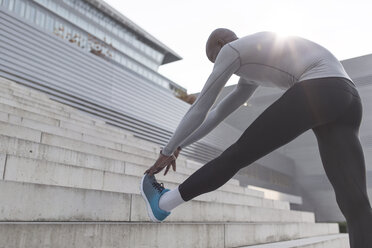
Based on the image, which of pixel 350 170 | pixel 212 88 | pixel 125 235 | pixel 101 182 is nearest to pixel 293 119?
pixel 350 170

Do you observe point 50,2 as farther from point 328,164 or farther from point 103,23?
point 328,164

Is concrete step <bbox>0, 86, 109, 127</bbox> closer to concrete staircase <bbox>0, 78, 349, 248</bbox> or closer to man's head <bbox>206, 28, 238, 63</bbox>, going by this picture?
concrete staircase <bbox>0, 78, 349, 248</bbox>

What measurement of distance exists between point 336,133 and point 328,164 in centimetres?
19

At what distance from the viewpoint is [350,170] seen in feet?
5.38

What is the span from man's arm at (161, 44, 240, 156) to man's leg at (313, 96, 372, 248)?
2.15ft

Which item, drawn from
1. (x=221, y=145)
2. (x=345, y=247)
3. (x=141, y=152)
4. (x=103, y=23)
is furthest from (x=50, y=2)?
(x=345, y=247)

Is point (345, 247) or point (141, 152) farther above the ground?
point (141, 152)

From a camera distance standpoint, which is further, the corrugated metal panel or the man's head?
the corrugated metal panel

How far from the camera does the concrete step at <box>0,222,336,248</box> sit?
1631 millimetres

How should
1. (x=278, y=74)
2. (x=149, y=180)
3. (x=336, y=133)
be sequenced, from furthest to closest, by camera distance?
(x=149, y=180) → (x=278, y=74) → (x=336, y=133)

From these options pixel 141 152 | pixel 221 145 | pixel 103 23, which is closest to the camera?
pixel 141 152

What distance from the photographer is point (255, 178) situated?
22562 millimetres

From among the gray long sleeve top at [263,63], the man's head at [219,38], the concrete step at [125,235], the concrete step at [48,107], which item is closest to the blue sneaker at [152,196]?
the concrete step at [125,235]

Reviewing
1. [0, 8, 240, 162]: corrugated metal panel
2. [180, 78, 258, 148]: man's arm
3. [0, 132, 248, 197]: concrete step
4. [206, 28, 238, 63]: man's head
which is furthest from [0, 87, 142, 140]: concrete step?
[206, 28, 238, 63]: man's head
